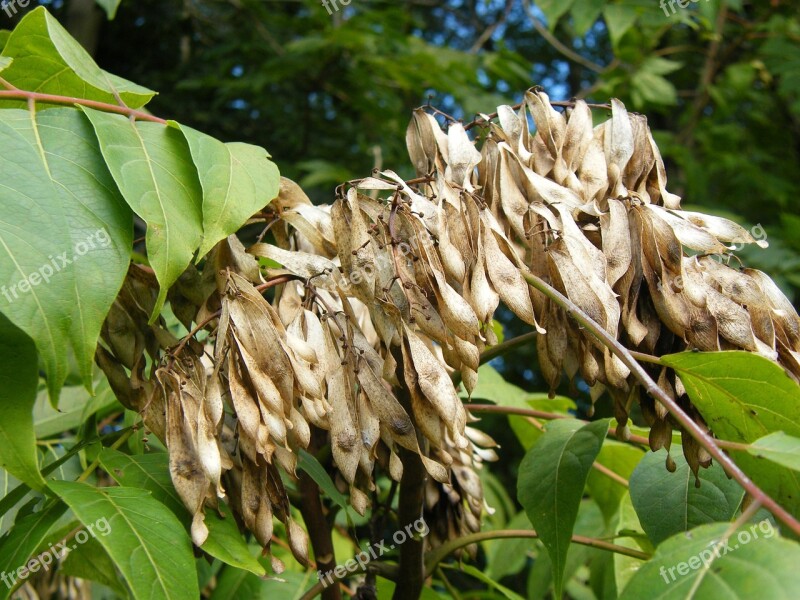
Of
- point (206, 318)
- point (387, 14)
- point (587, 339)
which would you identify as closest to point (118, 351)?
point (206, 318)

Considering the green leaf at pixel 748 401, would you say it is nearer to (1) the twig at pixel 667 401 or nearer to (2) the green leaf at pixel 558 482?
(1) the twig at pixel 667 401

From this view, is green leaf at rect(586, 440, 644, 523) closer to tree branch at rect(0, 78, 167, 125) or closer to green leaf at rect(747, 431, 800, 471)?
green leaf at rect(747, 431, 800, 471)

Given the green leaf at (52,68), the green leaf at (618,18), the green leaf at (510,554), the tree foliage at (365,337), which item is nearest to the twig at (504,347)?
the tree foliage at (365,337)

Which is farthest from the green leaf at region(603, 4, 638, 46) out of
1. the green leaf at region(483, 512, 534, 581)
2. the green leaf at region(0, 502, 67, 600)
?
the green leaf at region(0, 502, 67, 600)

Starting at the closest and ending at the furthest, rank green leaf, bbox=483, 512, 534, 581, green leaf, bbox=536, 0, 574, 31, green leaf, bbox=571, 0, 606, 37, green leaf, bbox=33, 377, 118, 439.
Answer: green leaf, bbox=33, 377, 118, 439 < green leaf, bbox=483, 512, 534, 581 < green leaf, bbox=536, 0, 574, 31 < green leaf, bbox=571, 0, 606, 37

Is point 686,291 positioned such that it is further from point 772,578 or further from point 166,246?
point 166,246

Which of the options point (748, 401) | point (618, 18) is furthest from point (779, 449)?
point (618, 18)
